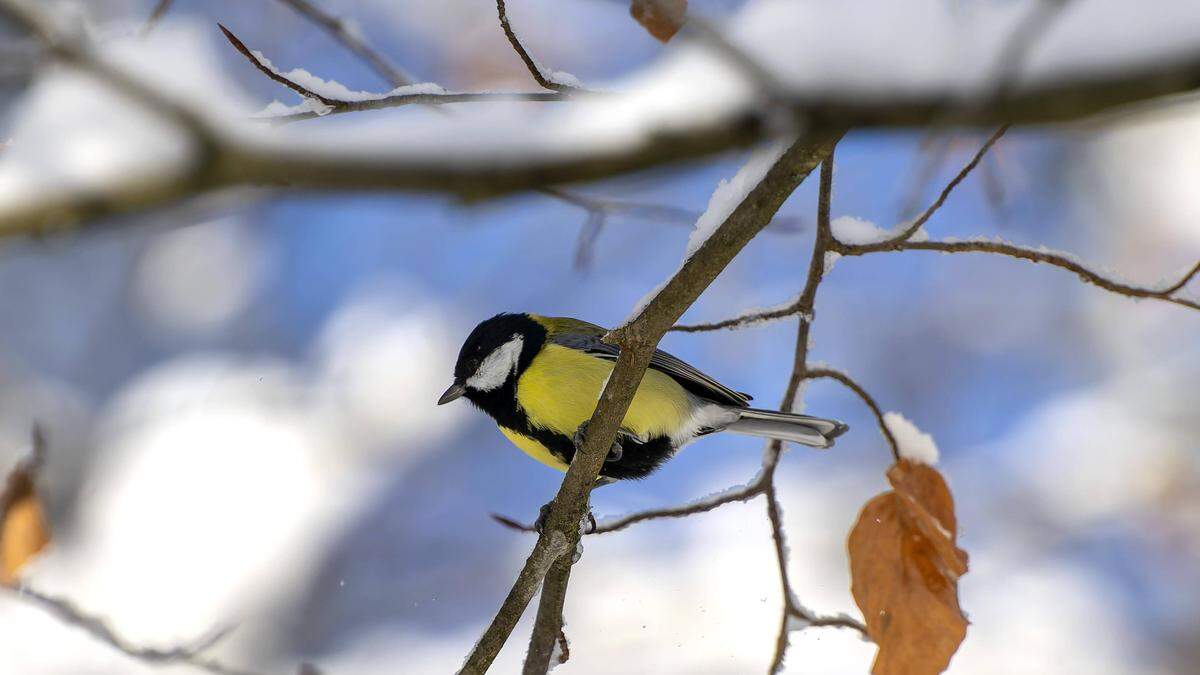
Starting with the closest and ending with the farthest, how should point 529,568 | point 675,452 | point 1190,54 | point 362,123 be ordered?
point 1190,54
point 362,123
point 529,568
point 675,452

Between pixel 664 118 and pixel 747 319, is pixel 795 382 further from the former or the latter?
pixel 664 118

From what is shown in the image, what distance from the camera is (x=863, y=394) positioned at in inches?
98.7

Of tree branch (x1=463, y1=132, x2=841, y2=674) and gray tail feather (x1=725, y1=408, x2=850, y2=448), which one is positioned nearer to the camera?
tree branch (x1=463, y1=132, x2=841, y2=674)

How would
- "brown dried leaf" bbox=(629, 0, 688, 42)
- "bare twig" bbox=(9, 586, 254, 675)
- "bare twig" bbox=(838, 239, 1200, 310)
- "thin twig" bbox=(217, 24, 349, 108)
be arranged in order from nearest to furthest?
"brown dried leaf" bbox=(629, 0, 688, 42) < "thin twig" bbox=(217, 24, 349, 108) < "bare twig" bbox=(838, 239, 1200, 310) < "bare twig" bbox=(9, 586, 254, 675)

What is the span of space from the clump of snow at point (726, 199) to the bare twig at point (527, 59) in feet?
1.09

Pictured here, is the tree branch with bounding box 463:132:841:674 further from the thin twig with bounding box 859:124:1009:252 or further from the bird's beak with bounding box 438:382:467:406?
the bird's beak with bounding box 438:382:467:406

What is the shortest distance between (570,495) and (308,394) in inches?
179

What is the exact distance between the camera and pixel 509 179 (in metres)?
0.85

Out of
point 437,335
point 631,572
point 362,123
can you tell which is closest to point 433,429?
point 437,335

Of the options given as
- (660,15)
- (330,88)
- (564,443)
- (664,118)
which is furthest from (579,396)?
(664,118)

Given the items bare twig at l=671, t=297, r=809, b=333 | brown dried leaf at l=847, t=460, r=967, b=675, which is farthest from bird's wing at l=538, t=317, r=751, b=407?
brown dried leaf at l=847, t=460, r=967, b=675

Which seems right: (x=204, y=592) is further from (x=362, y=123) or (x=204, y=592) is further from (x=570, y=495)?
(x=362, y=123)

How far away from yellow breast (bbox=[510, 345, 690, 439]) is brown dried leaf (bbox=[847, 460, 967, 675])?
733mm

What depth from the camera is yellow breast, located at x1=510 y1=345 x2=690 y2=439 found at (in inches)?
116
